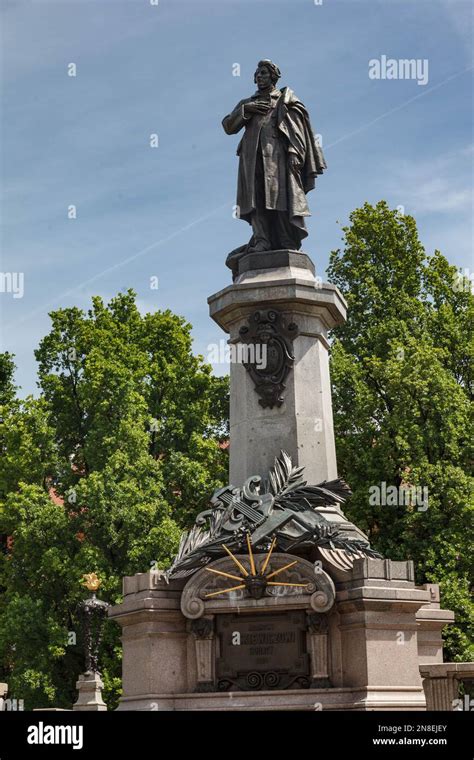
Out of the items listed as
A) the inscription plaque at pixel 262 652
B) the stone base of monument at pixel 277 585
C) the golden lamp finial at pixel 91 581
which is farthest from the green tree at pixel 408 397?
the inscription plaque at pixel 262 652

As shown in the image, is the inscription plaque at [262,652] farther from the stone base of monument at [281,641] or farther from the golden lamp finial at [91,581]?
the golden lamp finial at [91,581]

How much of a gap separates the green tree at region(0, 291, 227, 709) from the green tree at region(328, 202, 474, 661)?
15.1 feet

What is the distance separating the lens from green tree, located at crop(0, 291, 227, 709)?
105 ft

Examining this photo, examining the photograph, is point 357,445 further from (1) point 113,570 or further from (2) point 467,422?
(1) point 113,570

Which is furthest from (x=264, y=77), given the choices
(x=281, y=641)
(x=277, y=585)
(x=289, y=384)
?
(x=281, y=641)

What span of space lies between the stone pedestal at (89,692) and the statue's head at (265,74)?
1483 cm

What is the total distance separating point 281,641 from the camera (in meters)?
15.6

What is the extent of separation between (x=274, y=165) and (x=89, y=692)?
48.8 feet

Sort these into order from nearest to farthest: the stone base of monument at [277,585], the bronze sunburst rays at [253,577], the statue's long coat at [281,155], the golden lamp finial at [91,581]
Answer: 1. the stone base of monument at [277,585]
2. the bronze sunburst rays at [253,577]
3. the statue's long coat at [281,155]
4. the golden lamp finial at [91,581]

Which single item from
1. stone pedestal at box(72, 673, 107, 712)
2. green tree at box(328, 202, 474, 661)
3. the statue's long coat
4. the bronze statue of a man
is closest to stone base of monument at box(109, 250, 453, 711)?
the bronze statue of a man

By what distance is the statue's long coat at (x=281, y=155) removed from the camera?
61.7 feet

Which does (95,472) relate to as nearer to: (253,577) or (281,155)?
(281,155)

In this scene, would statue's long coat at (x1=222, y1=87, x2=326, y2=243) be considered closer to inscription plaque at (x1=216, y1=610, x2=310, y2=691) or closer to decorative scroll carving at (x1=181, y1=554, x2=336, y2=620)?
decorative scroll carving at (x1=181, y1=554, x2=336, y2=620)
